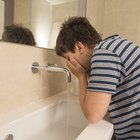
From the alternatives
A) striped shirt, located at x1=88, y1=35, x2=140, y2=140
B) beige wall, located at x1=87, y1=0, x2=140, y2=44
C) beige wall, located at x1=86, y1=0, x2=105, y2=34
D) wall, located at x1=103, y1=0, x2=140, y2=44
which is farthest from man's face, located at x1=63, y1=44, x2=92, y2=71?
wall, located at x1=103, y1=0, x2=140, y2=44

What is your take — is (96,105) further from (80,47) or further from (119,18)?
(119,18)

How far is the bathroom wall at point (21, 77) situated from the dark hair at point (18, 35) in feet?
0.08

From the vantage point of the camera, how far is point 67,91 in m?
1.10

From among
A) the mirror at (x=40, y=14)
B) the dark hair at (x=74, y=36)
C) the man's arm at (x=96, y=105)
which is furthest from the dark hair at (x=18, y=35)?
the man's arm at (x=96, y=105)

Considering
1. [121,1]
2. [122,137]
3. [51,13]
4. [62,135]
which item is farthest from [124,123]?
[121,1]

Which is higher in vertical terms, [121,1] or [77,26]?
[121,1]

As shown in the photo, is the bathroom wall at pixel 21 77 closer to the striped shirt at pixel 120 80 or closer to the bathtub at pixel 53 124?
the bathtub at pixel 53 124

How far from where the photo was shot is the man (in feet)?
1.87

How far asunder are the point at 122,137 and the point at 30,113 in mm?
372

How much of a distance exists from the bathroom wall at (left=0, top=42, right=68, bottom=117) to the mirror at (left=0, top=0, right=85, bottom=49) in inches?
2.7

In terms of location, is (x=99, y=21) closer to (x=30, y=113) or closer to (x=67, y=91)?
(x=67, y=91)

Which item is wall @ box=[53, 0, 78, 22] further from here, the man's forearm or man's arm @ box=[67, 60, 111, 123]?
man's arm @ box=[67, 60, 111, 123]

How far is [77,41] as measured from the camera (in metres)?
0.73

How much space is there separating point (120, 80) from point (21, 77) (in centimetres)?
38
